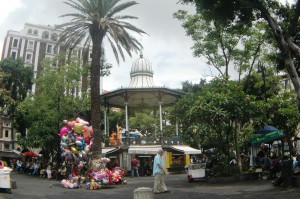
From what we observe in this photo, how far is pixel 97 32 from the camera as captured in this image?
2173 centimetres

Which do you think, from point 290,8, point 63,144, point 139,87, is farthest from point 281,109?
point 139,87

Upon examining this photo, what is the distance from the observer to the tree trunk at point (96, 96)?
20.6 m

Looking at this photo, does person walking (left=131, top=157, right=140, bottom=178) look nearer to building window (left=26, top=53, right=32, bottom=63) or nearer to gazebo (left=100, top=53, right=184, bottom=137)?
gazebo (left=100, top=53, right=184, bottom=137)

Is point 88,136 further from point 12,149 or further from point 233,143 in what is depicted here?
point 12,149

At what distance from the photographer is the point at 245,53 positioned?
2166 centimetres

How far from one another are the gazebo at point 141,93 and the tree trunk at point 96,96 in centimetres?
961

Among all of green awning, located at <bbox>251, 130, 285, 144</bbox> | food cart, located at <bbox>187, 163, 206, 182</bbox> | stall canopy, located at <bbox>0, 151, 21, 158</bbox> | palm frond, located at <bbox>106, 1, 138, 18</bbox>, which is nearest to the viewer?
food cart, located at <bbox>187, 163, 206, 182</bbox>

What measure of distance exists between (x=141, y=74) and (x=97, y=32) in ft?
41.3

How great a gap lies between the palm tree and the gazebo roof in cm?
758

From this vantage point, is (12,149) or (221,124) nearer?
(221,124)

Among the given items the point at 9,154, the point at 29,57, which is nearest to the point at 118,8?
the point at 9,154

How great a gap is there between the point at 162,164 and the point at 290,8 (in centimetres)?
778

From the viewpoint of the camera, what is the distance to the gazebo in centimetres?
3130

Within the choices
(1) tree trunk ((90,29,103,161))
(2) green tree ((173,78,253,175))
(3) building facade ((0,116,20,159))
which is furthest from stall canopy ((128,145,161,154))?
(3) building facade ((0,116,20,159))
